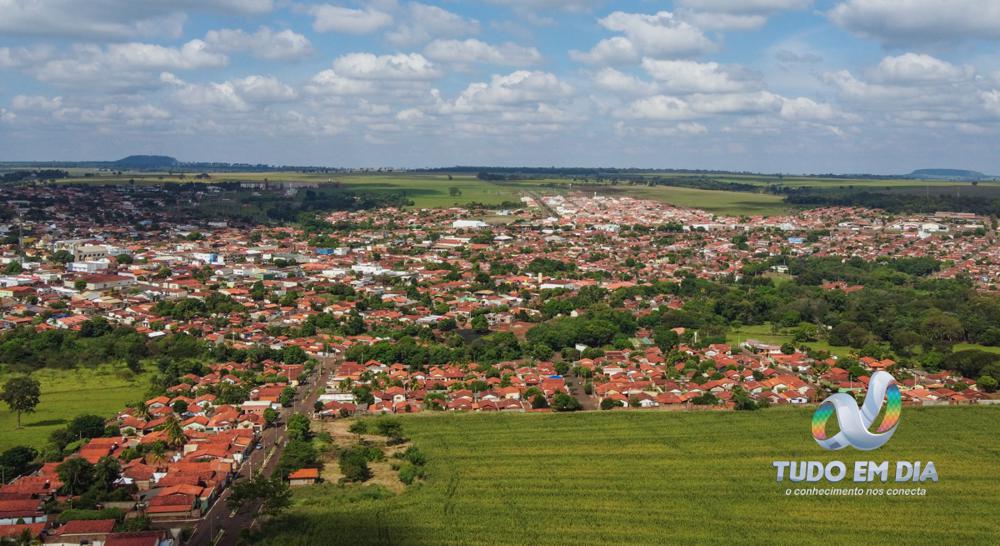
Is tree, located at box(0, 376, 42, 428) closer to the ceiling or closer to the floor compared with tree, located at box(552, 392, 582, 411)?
closer to the ceiling

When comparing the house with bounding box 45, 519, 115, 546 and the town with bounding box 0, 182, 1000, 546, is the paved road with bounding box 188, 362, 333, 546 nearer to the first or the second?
the town with bounding box 0, 182, 1000, 546

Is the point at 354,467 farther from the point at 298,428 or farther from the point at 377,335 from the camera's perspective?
the point at 377,335

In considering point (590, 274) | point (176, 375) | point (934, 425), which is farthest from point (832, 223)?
point (176, 375)

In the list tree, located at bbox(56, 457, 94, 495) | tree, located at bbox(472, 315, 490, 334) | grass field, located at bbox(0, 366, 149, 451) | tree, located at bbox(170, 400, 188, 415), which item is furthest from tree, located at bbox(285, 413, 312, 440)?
tree, located at bbox(472, 315, 490, 334)

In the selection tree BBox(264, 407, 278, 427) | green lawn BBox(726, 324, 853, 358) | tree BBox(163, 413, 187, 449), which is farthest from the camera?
green lawn BBox(726, 324, 853, 358)

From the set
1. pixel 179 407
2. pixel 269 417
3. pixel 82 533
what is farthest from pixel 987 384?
pixel 82 533

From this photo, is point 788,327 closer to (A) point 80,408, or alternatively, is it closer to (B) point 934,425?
(B) point 934,425

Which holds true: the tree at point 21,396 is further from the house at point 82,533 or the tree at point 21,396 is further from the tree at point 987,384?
the tree at point 987,384
